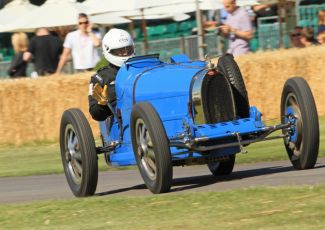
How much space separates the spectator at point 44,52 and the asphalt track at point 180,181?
521 cm

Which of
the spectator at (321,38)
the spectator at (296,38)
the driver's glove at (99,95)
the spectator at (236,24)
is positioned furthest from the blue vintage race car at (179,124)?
the spectator at (321,38)

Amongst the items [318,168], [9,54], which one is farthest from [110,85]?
[9,54]

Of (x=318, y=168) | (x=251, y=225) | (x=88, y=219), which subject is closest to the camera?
(x=251, y=225)

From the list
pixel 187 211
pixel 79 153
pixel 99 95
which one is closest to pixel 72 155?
pixel 79 153

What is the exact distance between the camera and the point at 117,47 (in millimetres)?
10766

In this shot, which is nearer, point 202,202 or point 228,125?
point 202,202

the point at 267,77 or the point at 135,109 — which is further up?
the point at 135,109

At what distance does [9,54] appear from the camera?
3228 cm

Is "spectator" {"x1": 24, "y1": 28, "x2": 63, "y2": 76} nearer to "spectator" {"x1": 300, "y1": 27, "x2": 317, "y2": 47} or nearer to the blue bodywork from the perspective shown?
"spectator" {"x1": 300, "y1": 27, "x2": 317, "y2": 47}

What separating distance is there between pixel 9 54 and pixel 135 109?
2338 cm

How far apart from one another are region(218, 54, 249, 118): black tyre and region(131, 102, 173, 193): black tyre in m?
1.08

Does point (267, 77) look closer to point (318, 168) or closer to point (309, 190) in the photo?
point (318, 168)

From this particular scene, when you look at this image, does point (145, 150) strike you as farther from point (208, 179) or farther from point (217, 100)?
point (208, 179)

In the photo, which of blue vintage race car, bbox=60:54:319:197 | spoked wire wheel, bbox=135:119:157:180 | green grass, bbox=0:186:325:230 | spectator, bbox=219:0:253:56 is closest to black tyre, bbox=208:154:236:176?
blue vintage race car, bbox=60:54:319:197
